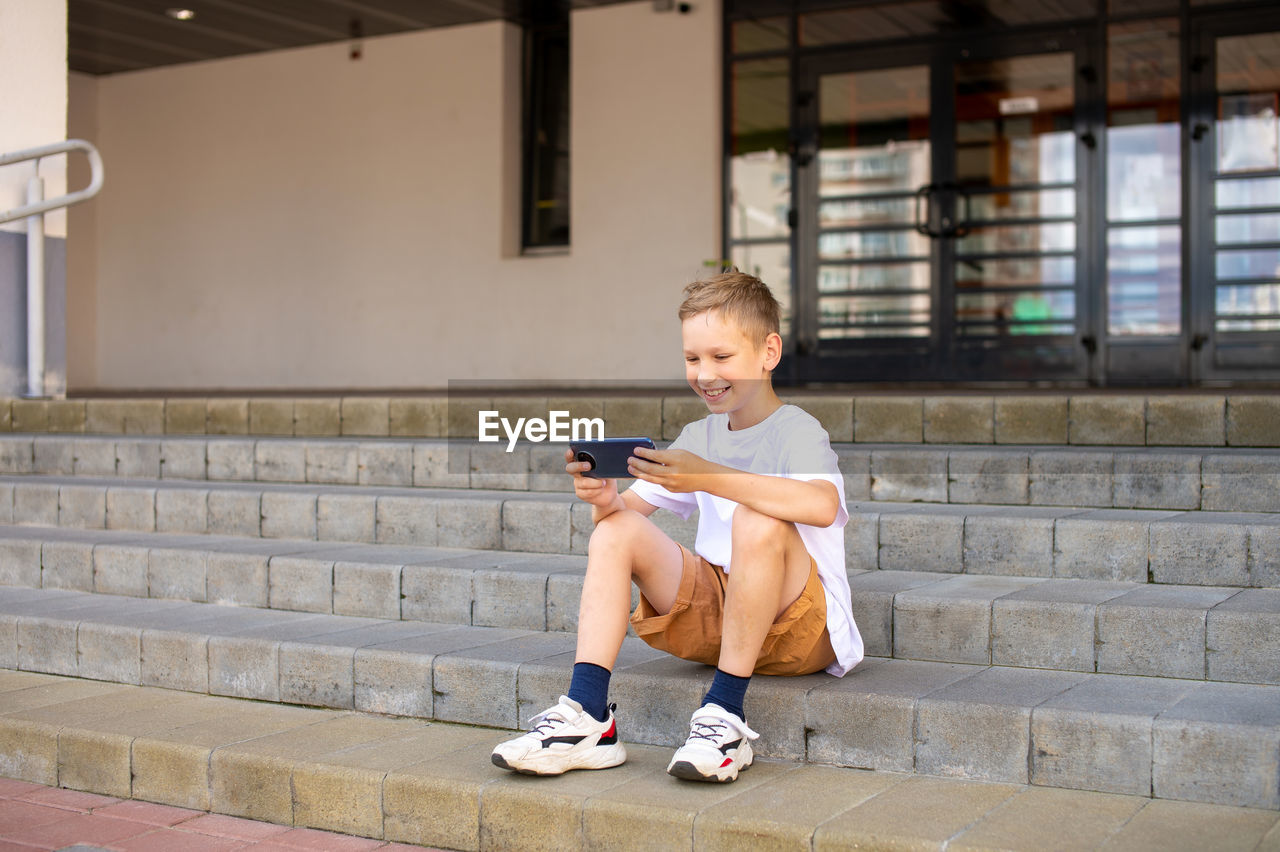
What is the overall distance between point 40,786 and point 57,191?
14.8 ft

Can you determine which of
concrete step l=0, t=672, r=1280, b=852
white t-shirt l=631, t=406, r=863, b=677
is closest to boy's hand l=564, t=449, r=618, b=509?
white t-shirt l=631, t=406, r=863, b=677

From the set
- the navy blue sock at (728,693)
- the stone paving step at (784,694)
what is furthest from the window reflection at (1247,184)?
the navy blue sock at (728,693)

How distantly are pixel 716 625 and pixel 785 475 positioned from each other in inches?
16.0

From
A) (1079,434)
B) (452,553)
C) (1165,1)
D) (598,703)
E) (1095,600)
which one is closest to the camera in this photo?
(598,703)

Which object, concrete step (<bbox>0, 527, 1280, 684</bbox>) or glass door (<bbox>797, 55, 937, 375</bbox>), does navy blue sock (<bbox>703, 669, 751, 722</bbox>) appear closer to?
concrete step (<bbox>0, 527, 1280, 684</bbox>)

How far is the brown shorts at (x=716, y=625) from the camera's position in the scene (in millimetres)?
2754

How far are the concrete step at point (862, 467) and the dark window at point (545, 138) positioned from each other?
4.43 m

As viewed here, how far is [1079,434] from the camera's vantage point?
4.83 m

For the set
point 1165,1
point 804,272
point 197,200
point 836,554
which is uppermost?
point 1165,1

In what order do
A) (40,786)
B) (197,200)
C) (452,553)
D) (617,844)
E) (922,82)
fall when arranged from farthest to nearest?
(197,200)
(922,82)
(452,553)
(40,786)
(617,844)

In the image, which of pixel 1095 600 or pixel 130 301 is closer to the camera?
pixel 1095 600

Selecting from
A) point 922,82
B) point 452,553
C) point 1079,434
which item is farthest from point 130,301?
point 1079,434

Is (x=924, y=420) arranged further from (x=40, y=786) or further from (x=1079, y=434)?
(x=40, y=786)

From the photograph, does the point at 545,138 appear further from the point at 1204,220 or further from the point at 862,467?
the point at 862,467
